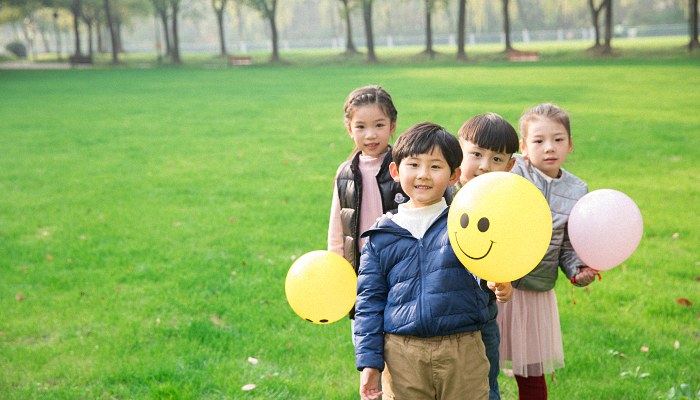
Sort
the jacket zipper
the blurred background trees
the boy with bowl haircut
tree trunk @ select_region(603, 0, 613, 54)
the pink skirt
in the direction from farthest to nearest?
the blurred background trees → tree trunk @ select_region(603, 0, 613, 54) → the pink skirt → the boy with bowl haircut → the jacket zipper

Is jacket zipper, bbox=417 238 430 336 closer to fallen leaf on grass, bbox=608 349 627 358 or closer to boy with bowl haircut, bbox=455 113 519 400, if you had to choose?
boy with bowl haircut, bbox=455 113 519 400

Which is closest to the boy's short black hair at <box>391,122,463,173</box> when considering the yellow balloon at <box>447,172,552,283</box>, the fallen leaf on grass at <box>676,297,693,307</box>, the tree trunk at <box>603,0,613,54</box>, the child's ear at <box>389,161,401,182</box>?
the child's ear at <box>389,161,401,182</box>

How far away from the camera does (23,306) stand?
17.9ft

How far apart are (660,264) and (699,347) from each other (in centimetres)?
163

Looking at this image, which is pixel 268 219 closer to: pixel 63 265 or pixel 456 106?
pixel 63 265

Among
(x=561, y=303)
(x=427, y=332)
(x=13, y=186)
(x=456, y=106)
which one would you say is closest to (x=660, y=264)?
(x=561, y=303)

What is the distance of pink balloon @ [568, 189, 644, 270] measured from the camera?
2.89 meters

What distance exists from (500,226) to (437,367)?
0.64 metres

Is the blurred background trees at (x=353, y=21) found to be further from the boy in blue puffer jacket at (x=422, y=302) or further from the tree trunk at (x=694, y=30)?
the boy in blue puffer jacket at (x=422, y=302)

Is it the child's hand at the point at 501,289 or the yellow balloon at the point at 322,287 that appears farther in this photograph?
the yellow balloon at the point at 322,287

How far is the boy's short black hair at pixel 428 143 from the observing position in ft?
8.53

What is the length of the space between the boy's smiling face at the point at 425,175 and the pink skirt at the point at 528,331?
1.09 m

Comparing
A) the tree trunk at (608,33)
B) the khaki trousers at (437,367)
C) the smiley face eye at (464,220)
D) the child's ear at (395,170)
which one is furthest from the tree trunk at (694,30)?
the smiley face eye at (464,220)

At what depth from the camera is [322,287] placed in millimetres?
2893
